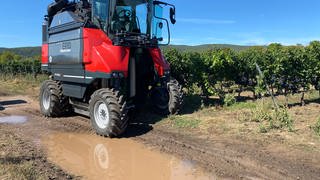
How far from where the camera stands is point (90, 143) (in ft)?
→ 28.3

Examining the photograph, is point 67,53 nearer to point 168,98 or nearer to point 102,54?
point 102,54

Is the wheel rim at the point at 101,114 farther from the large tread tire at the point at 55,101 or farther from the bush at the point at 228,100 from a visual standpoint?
the bush at the point at 228,100

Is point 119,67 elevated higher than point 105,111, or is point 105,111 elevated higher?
point 119,67

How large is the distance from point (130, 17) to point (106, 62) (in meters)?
1.56

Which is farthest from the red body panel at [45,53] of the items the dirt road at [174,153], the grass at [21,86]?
the grass at [21,86]

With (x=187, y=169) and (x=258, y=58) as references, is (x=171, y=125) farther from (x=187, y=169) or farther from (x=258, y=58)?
(x=258, y=58)

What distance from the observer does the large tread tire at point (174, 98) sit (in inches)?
416

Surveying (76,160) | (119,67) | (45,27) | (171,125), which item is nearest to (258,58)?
(171,125)

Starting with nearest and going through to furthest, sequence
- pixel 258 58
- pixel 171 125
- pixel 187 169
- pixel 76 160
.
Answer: pixel 187 169
pixel 76 160
pixel 171 125
pixel 258 58

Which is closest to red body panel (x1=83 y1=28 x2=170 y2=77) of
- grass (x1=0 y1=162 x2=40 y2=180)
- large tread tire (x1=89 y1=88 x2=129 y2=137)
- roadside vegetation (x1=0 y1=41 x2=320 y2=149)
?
large tread tire (x1=89 y1=88 x2=129 y2=137)

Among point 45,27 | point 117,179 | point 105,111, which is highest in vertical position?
point 45,27

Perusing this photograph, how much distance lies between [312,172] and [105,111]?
4688 millimetres

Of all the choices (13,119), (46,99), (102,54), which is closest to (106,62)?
(102,54)

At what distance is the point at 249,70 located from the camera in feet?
45.1
